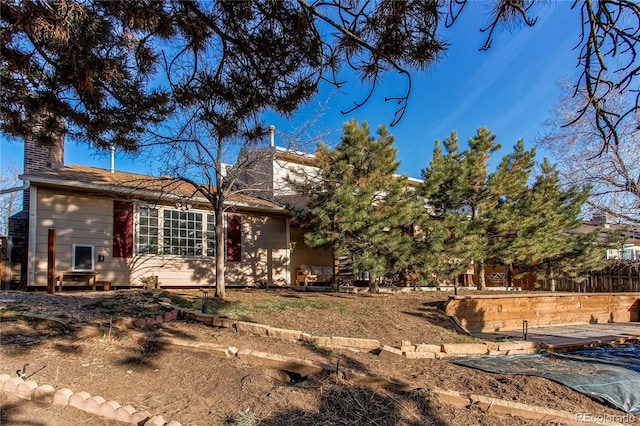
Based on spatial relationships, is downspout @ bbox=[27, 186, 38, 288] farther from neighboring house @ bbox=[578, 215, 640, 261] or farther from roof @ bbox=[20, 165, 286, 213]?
neighboring house @ bbox=[578, 215, 640, 261]

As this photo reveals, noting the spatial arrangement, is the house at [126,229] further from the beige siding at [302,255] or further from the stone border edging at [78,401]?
the stone border edging at [78,401]

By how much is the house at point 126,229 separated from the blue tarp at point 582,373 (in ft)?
17.7

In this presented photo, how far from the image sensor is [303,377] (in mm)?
4008

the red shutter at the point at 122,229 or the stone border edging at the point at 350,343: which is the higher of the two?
the red shutter at the point at 122,229

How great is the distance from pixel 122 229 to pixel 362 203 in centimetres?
577

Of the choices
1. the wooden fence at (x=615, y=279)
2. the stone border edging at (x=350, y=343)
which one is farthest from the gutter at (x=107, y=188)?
the wooden fence at (x=615, y=279)

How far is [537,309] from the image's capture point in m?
10.9

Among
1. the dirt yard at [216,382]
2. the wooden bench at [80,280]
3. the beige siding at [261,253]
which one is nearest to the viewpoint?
the dirt yard at [216,382]

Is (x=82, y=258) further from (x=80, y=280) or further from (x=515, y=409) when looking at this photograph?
(x=515, y=409)

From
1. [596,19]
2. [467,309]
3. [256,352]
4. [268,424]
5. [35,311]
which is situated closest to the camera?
[596,19]

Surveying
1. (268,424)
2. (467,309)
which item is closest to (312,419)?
(268,424)

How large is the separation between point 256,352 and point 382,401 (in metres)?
1.40

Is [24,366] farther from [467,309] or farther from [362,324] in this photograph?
[467,309]

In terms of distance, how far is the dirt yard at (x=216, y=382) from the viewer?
3.21m
